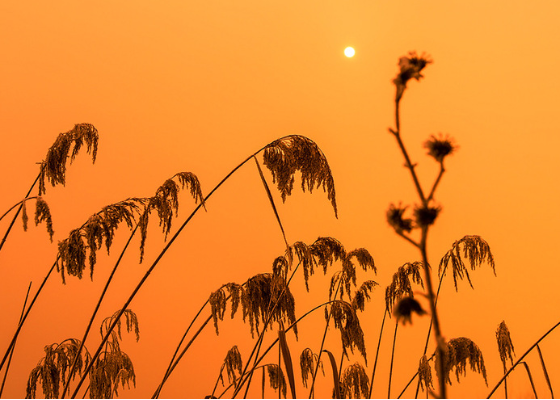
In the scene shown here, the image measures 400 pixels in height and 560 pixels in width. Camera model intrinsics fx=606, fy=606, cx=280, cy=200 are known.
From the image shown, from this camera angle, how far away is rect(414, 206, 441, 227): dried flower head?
1.55 ft

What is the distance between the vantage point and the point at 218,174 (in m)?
5.05

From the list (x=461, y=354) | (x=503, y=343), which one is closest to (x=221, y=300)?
(x=461, y=354)

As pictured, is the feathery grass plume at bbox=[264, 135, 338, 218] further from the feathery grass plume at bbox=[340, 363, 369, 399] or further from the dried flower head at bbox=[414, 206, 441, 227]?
the dried flower head at bbox=[414, 206, 441, 227]

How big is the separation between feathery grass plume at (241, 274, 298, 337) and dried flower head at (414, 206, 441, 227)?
1301 mm

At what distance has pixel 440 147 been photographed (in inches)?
19.5

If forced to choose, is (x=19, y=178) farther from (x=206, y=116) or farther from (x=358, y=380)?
(x=358, y=380)

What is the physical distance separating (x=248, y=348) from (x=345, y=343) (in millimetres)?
2970

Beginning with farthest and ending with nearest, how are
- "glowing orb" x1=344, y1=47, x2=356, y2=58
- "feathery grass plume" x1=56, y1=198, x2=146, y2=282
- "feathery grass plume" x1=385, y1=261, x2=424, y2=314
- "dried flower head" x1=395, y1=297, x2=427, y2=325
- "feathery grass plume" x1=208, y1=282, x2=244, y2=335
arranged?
1. "glowing orb" x1=344, y1=47, x2=356, y2=58
2. "feathery grass plume" x1=385, y1=261, x2=424, y2=314
3. "feathery grass plume" x1=208, y1=282, x2=244, y2=335
4. "feathery grass plume" x1=56, y1=198, x2=146, y2=282
5. "dried flower head" x1=395, y1=297, x2=427, y2=325

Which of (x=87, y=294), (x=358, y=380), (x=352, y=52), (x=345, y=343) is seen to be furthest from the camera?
(x=352, y=52)

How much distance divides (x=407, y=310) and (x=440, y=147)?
5.3 inches

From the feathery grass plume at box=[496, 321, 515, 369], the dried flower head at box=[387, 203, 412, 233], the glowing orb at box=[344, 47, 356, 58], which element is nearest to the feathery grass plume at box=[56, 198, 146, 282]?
the dried flower head at box=[387, 203, 412, 233]

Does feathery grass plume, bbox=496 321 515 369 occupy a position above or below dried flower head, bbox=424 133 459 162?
above

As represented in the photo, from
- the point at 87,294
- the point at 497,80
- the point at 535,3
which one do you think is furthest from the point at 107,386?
the point at 535,3

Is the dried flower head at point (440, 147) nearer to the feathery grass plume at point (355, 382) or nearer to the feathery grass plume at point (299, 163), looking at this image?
the feathery grass plume at point (299, 163)
